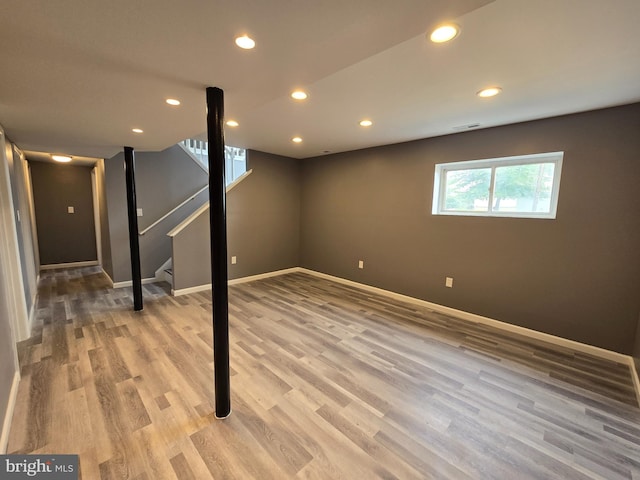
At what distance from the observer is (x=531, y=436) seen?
1636 millimetres

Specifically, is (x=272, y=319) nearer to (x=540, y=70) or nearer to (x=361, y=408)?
(x=361, y=408)

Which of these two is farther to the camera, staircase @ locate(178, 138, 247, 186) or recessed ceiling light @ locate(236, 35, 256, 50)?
staircase @ locate(178, 138, 247, 186)

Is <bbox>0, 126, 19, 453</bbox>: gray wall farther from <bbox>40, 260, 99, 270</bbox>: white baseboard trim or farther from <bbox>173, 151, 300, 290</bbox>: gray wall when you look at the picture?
<bbox>40, 260, 99, 270</bbox>: white baseboard trim

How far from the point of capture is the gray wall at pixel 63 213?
5348 millimetres

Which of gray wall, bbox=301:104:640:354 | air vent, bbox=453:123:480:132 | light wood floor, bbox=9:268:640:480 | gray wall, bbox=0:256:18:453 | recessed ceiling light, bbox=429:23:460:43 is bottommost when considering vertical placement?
light wood floor, bbox=9:268:640:480

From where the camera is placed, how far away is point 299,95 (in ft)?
7.42

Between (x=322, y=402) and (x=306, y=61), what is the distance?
212cm

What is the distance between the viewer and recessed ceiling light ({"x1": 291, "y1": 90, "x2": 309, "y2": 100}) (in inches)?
86.7

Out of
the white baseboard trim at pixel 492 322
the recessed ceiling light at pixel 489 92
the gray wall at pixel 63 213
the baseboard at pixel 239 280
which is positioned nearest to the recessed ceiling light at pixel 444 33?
the recessed ceiling light at pixel 489 92

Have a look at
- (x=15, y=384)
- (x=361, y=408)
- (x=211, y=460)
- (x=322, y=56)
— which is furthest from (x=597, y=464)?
(x=15, y=384)

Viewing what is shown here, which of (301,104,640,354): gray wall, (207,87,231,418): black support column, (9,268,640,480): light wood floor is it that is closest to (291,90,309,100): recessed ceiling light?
(207,87,231,418): black support column

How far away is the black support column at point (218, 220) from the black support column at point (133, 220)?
2283 mm

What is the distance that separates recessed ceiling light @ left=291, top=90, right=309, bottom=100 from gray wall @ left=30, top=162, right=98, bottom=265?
588 centimetres

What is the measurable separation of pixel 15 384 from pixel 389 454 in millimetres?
2609
